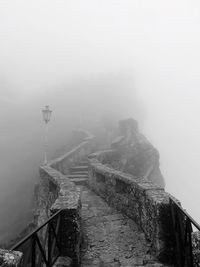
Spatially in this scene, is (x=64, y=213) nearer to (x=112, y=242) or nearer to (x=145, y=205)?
(x=112, y=242)

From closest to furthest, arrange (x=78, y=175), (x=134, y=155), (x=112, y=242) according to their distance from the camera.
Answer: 1. (x=112, y=242)
2. (x=78, y=175)
3. (x=134, y=155)

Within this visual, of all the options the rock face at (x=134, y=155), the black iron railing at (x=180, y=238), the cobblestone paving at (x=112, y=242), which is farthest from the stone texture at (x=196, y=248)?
the rock face at (x=134, y=155)

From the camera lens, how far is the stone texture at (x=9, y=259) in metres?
2.83

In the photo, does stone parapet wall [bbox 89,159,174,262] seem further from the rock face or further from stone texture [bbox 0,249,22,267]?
the rock face

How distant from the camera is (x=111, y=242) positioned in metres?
6.23

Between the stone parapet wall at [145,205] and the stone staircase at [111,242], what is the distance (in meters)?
0.22

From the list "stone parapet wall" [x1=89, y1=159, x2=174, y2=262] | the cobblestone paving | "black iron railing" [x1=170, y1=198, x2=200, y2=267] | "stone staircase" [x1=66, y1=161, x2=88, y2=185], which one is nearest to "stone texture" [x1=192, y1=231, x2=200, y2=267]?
"black iron railing" [x1=170, y1=198, x2=200, y2=267]

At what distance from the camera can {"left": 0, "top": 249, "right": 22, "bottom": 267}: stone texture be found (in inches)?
111

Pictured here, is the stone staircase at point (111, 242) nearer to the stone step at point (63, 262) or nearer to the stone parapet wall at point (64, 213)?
the stone step at point (63, 262)

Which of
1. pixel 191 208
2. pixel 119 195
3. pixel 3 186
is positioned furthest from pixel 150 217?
pixel 191 208

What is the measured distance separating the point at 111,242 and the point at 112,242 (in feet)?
0.08

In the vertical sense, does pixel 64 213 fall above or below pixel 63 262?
above

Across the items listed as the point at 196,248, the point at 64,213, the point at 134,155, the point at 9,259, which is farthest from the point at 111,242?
the point at 134,155

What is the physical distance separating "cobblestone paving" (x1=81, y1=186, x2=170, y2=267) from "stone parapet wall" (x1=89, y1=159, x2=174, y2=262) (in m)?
0.24
